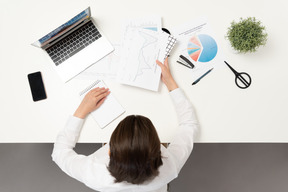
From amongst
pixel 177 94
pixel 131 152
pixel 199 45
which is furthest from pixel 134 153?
pixel 199 45

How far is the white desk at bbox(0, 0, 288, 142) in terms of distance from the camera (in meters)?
0.87

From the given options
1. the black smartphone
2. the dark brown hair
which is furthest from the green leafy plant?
the black smartphone

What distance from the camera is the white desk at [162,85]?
872 millimetres

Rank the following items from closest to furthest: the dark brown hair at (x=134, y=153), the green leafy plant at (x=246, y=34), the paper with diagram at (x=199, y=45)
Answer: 1. the dark brown hair at (x=134, y=153)
2. the green leafy plant at (x=246, y=34)
3. the paper with diagram at (x=199, y=45)

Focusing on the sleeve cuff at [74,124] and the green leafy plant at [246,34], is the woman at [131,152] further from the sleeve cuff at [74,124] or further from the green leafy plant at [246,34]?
the green leafy plant at [246,34]

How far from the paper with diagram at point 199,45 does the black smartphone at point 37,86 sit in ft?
1.99

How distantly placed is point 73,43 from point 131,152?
558 millimetres

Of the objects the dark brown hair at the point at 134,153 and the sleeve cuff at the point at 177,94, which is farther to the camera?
the sleeve cuff at the point at 177,94

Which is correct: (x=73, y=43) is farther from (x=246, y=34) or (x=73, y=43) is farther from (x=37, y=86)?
(x=246, y=34)

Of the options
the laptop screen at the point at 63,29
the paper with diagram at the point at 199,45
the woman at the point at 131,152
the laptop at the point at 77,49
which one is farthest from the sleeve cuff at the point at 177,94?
the laptop screen at the point at 63,29

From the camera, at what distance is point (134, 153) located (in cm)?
61

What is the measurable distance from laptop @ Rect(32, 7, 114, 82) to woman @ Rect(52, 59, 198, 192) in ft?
0.44

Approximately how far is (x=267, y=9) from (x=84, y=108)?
0.88 metres

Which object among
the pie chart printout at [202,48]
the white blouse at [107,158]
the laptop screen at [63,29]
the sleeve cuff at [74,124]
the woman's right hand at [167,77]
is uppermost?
the laptop screen at [63,29]
